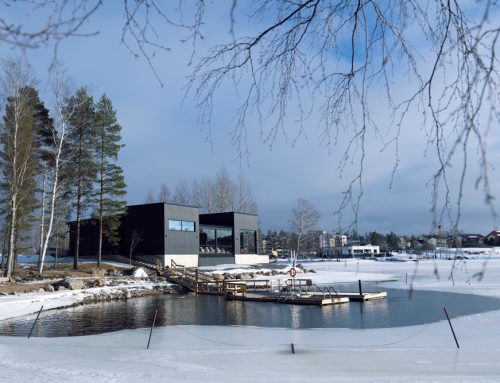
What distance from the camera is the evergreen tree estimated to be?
1406 inches

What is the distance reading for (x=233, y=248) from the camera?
51.7 metres

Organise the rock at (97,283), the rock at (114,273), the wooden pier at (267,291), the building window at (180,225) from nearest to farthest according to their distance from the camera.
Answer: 1. the wooden pier at (267,291)
2. the rock at (97,283)
3. the rock at (114,273)
4. the building window at (180,225)

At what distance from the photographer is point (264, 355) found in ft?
35.6

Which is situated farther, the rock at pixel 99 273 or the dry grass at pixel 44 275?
the rock at pixel 99 273

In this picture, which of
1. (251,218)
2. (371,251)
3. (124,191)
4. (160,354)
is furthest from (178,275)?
(371,251)

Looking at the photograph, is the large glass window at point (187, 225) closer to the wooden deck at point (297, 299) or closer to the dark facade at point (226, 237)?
the dark facade at point (226, 237)

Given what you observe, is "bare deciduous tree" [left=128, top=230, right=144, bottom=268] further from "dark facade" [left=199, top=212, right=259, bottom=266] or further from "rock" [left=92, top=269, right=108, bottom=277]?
"rock" [left=92, top=269, right=108, bottom=277]

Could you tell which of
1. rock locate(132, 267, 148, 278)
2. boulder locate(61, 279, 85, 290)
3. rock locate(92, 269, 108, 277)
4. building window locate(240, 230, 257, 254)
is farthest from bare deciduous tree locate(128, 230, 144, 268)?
boulder locate(61, 279, 85, 290)

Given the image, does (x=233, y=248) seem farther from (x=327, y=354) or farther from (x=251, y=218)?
(x=327, y=354)

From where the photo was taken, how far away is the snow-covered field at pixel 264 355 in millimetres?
8555

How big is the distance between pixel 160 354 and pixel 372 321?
938 centimetres

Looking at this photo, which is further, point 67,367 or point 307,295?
point 307,295

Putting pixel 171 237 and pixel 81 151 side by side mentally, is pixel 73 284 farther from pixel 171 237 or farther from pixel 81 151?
pixel 171 237

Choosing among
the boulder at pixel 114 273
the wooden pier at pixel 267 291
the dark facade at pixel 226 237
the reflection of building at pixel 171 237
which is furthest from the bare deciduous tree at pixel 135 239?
the dark facade at pixel 226 237
